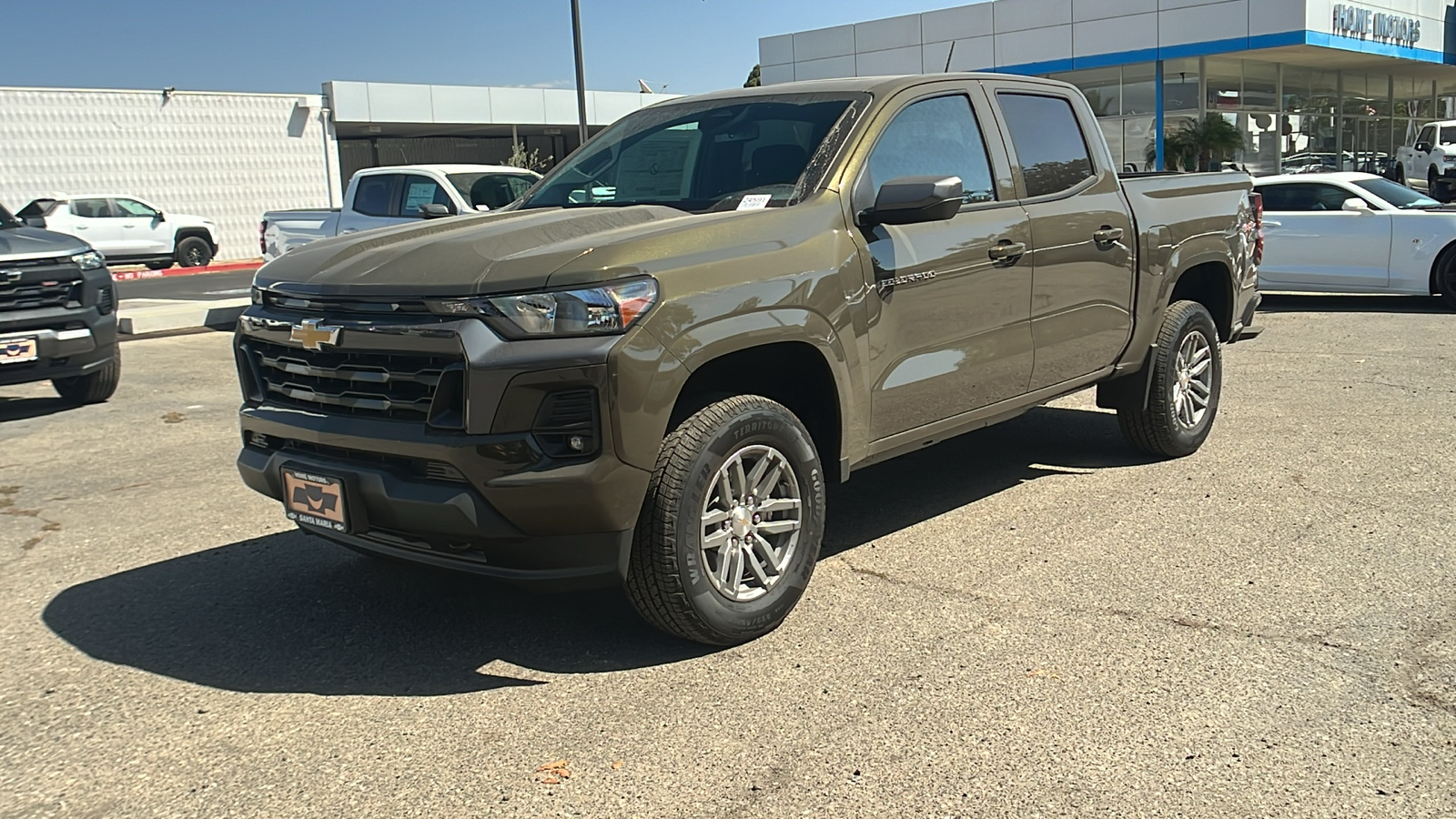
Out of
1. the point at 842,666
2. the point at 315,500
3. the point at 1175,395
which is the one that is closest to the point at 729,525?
the point at 842,666

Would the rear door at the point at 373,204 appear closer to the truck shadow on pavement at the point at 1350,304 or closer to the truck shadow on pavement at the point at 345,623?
the truck shadow on pavement at the point at 345,623

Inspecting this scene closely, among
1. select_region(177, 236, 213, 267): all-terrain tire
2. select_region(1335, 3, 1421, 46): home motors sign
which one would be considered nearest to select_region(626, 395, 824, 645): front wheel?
select_region(177, 236, 213, 267): all-terrain tire

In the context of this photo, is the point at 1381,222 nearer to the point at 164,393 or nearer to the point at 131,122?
the point at 164,393

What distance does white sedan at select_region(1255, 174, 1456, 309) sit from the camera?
1225cm

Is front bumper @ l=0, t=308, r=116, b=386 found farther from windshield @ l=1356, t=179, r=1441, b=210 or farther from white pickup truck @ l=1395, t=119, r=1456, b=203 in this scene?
white pickup truck @ l=1395, t=119, r=1456, b=203

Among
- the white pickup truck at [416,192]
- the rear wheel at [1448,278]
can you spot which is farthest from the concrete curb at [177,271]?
the rear wheel at [1448,278]

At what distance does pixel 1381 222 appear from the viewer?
1247 centimetres

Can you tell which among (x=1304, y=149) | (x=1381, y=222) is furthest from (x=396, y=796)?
(x=1304, y=149)

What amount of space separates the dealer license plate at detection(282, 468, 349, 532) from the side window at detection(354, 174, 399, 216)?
34.7 feet

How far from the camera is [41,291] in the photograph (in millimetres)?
8273

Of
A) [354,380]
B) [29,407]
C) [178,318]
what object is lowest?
[29,407]

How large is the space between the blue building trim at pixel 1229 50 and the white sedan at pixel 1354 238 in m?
14.7

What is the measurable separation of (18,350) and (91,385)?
915 mm

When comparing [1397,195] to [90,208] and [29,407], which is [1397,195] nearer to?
[29,407]
